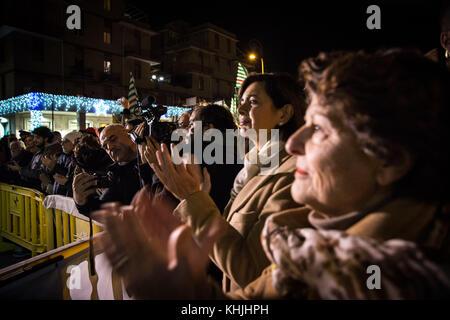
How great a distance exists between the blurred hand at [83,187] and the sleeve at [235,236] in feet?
6.84

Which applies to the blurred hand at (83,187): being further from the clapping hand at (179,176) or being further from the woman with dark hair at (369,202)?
the woman with dark hair at (369,202)

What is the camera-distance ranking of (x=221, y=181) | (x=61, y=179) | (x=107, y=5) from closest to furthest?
(x=221, y=181), (x=61, y=179), (x=107, y=5)

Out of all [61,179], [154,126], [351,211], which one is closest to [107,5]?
[61,179]

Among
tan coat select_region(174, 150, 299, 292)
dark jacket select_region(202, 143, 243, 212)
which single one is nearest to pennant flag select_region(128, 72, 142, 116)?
dark jacket select_region(202, 143, 243, 212)

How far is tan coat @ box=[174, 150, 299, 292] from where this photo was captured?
135cm

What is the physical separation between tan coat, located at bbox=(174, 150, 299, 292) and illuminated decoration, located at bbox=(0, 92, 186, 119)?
14.1 metres

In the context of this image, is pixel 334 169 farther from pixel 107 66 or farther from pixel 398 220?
pixel 107 66

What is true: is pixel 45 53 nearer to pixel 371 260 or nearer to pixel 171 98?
pixel 171 98

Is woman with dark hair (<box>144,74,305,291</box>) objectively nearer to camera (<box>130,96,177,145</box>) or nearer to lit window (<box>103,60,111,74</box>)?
camera (<box>130,96,177,145</box>)

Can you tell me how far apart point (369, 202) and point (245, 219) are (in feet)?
2.50

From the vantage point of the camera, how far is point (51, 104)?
16.8 meters

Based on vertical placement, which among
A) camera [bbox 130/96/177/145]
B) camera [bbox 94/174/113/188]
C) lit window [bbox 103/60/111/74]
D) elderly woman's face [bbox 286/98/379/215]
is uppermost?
lit window [bbox 103/60/111/74]

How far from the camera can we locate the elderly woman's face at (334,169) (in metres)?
0.86

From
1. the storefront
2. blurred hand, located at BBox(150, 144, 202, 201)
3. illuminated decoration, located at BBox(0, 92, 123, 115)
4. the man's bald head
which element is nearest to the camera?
blurred hand, located at BBox(150, 144, 202, 201)
